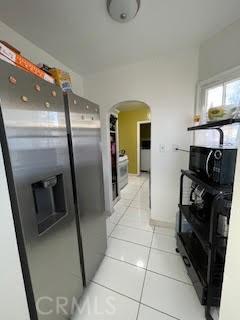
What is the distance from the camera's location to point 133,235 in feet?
7.14

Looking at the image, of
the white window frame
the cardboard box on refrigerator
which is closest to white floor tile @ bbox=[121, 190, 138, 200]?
the white window frame

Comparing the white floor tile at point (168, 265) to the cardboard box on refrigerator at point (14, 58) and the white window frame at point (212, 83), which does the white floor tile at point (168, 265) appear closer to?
the white window frame at point (212, 83)

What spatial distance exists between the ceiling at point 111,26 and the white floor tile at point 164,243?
8.19 ft

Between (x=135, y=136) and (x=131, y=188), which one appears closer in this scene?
(x=131, y=188)

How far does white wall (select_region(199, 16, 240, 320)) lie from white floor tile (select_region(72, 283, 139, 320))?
749 millimetres

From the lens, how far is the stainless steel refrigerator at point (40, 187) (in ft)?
2.33

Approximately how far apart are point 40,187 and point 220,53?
2.17m

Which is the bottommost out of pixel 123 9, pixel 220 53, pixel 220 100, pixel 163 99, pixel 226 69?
pixel 220 100

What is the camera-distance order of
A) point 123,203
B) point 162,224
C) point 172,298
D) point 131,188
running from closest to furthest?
point 172,298
point 162,224
point 123,203
point 131,188

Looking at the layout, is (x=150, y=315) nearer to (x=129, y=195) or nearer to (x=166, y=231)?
(x=166, y=231)

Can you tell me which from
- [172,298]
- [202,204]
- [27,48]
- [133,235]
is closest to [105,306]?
[172,298]

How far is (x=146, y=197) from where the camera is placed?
11.6 ft

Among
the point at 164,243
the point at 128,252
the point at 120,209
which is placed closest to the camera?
the point at 128,252

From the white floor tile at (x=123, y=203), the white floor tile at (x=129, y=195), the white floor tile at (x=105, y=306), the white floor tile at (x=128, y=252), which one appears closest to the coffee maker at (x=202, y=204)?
the white floor tile at (x=128, y=252)
